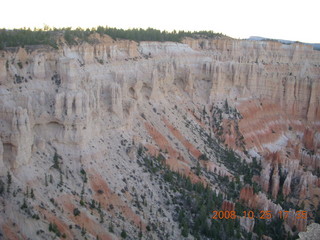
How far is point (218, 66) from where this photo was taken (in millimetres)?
57750

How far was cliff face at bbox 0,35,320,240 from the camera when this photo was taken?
31078 millimetres

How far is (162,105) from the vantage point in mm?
48594

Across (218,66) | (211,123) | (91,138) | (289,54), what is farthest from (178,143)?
(289,54)
